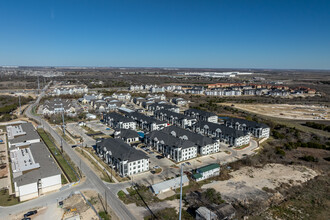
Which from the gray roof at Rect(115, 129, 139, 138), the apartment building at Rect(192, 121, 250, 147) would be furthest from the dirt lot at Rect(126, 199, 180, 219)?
the apartment building at Rect(192, 121, 250, 147)

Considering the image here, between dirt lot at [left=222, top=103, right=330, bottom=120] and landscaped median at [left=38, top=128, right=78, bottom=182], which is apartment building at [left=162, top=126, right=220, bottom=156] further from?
dirt lot at [left=222, top=103, right=330, bottom=120]

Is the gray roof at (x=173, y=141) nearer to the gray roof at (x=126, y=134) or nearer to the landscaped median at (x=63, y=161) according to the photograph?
the gray roof at (x=126, y=134)

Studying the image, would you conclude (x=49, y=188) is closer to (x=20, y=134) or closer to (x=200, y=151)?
(x=20, y=134)

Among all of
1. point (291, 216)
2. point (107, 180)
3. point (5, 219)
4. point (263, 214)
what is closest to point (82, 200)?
point (107, 180)

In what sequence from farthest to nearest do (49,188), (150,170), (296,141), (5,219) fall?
(296,141), (150,170), (49,188), (5,219)

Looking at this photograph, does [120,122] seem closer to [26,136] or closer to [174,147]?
[26,136]

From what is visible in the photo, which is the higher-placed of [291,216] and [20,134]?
[20,134]

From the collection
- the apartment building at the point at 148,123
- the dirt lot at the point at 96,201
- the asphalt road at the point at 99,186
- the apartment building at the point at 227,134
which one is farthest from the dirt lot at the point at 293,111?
the dirt lot at the point at 96,201
